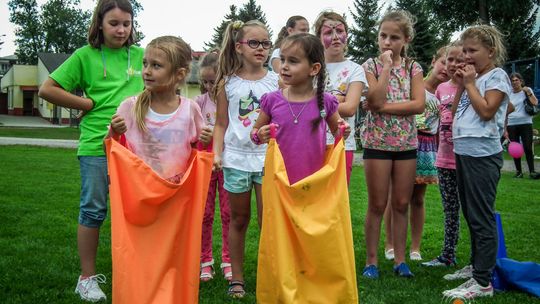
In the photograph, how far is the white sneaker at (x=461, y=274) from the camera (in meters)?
4.93

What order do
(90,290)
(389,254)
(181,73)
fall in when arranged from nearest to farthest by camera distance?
1. (181,73)
2. (90,290)
3. (389,254)

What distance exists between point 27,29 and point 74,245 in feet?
271

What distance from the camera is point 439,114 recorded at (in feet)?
18.6

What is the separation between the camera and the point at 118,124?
11.7ft

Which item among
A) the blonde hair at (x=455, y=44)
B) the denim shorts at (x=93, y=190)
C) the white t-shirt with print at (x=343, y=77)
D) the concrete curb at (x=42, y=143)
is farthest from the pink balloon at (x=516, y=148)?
the concrete curb at (x=42, y=143)

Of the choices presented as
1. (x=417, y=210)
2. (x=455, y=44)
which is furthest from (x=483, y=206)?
(x=455, y=44)

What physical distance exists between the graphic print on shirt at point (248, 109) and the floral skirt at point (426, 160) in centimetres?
208

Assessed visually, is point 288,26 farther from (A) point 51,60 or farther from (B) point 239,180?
(A) point 51,60

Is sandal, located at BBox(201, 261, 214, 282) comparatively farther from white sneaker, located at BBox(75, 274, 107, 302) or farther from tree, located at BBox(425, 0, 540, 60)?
tree, located at BBox(425, 0, 540, 60)

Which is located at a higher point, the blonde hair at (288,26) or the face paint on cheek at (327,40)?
the blonde hair at (288,26)

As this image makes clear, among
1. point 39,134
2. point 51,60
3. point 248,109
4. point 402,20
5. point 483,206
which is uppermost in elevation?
point 51,60

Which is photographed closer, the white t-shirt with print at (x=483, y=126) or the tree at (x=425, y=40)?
the white t-shirt with print at (x=483, y=126)

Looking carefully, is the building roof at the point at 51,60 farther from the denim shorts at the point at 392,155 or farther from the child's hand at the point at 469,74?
the child's hand at the point at 469,74

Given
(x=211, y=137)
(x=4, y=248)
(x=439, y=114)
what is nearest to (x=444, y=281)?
(x=439, y=114)
